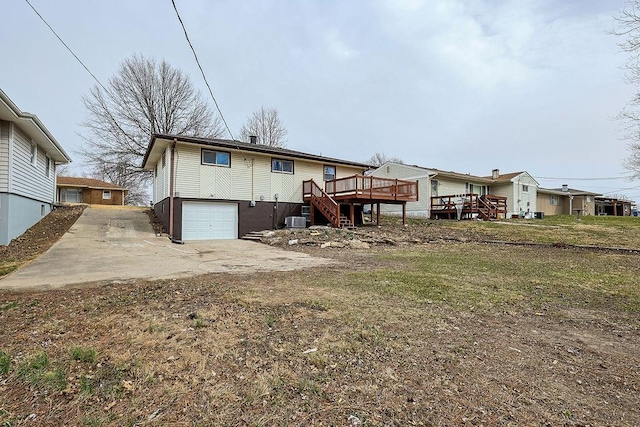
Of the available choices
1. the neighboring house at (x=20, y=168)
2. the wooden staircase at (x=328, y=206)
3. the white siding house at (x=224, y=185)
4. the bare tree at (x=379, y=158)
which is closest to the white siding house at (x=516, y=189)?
the wooden staircase at (x=328, y=206)

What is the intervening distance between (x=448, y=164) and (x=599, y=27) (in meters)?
42.0

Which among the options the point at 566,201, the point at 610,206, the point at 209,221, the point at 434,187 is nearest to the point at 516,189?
the point at 434,187

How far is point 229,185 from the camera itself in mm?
15469

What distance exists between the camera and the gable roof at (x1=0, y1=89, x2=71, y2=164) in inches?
341

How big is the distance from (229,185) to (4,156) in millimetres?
7763

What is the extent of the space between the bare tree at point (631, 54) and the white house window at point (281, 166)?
43.0 feet

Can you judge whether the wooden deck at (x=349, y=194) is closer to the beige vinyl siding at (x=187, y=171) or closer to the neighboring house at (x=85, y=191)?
the beige vinyl siding at (x=187, y=171)

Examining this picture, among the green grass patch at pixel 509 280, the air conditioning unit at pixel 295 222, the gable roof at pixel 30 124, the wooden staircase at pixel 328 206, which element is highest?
the gable roof at pixel 30 124

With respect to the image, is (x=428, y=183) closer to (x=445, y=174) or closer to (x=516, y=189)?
(x=445, y=174)

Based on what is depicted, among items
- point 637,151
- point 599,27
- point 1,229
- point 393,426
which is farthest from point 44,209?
point 637,151

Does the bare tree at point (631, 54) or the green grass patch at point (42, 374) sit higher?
the bare tree at point (631, 54)

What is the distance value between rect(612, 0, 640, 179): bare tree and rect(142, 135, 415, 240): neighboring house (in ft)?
32.1

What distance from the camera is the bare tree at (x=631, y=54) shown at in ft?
28.8

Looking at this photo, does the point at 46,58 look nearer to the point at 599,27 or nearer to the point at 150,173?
the point at 599,27
